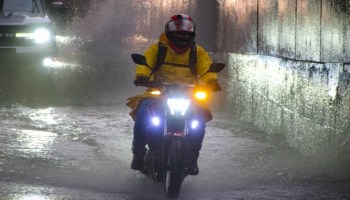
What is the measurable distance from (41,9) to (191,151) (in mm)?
11342

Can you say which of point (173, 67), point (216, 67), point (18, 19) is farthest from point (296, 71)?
point (18, 19)

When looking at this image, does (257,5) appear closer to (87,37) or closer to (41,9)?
(41,9)

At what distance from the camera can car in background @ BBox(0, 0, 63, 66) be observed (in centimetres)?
1706

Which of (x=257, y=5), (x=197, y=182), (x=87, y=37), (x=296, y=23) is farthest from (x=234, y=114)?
(x=87, y=37)

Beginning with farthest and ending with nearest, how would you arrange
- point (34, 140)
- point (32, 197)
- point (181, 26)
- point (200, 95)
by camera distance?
1. point (34, 140)
2. point (181, 26)
3. point (200, 95)
4. point (32, 197)

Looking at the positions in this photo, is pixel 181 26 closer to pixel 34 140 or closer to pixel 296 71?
pixel 296 71

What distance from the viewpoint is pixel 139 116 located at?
7.12 metres

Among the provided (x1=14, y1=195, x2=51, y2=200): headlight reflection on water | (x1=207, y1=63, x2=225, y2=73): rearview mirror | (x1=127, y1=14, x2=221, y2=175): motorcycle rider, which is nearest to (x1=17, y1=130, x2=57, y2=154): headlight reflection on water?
(x1=127, y1=14, x2=221, y2=175): motorcycle rider

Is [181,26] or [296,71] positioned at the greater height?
[181,26]

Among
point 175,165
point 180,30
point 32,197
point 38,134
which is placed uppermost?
point 180,30

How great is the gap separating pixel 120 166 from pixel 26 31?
946 cm

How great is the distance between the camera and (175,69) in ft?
24.0

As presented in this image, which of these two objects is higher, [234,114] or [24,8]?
[24,8]

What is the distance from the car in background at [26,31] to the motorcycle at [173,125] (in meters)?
10.6
